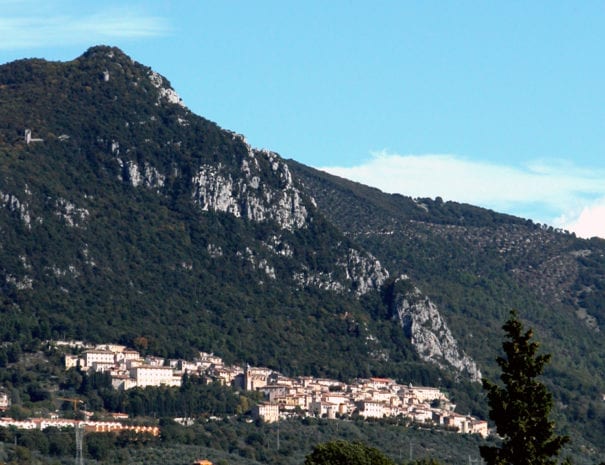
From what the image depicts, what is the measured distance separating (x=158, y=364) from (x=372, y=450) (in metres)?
92.6

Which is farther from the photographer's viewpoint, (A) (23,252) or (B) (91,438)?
(A) (23,252)

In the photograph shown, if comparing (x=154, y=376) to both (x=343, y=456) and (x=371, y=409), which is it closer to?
(x=371, y=409)

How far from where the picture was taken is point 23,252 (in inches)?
7628

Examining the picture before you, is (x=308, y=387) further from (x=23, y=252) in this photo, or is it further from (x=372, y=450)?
(x=372, y=450)

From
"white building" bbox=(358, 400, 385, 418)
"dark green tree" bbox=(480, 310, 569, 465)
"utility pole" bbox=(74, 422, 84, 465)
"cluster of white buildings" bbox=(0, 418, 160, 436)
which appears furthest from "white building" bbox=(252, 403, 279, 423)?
"dark green tree" bbox=(480, 310, 569, 465)

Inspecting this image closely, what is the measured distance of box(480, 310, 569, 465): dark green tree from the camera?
174ft

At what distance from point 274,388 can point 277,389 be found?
315mm

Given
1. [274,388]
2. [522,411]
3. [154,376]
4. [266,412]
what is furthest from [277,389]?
[522,411]

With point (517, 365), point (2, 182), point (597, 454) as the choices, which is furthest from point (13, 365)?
point (517, 365)

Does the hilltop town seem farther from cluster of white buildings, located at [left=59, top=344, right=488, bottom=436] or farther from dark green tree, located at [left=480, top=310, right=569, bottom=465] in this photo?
dark green tree, located at [left=480, top=310, right=569, bottom=465]

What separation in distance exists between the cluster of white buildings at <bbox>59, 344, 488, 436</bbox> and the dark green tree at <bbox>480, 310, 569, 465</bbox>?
408 ft

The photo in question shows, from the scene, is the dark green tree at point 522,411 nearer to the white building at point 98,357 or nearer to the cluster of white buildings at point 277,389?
the cluster of white buildings at point 277,389

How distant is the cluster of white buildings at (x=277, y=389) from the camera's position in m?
181

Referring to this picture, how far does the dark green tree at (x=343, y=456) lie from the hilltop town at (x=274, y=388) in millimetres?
79764
